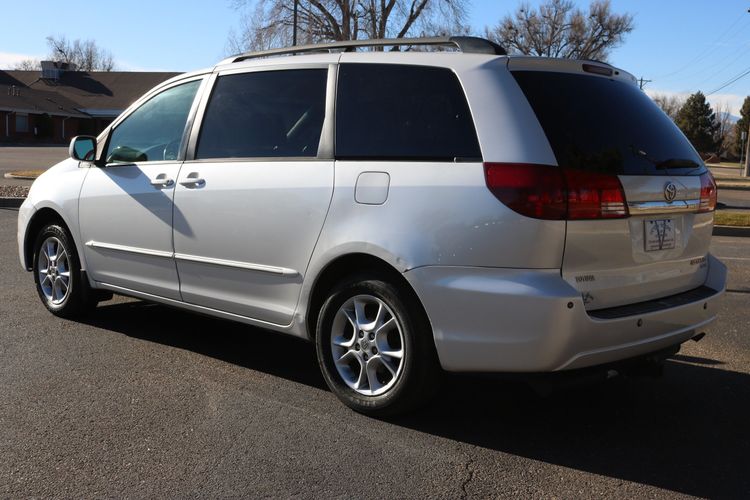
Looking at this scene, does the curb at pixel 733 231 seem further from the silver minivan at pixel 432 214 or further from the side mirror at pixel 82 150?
the side mirror at pixel 82 150

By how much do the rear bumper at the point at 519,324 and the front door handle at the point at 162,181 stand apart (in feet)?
6.51

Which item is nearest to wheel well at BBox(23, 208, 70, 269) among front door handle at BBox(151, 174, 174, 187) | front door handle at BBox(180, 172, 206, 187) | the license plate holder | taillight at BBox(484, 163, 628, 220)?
front door handle at BBox(151, 174, 174, 187)

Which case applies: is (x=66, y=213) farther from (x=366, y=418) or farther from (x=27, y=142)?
(x=27, y=142)

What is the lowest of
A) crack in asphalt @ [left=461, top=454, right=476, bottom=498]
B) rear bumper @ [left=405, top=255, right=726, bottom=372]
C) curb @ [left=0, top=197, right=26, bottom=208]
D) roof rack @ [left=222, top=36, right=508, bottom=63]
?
crack in asphalt @ [left=461, top=454, right=476, bottom=498]

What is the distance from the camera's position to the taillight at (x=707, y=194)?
405 cm

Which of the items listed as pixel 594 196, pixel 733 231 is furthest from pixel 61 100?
pixel 594 196

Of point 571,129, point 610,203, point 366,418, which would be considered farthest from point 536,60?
point 366,418

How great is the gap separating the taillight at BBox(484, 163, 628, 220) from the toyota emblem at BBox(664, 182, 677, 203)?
15.1 inches

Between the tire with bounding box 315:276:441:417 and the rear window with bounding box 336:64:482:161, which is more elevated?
the rear window with bounding box 336:64:482:161

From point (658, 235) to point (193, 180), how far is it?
8.86ft

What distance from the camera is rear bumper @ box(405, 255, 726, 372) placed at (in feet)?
11.0

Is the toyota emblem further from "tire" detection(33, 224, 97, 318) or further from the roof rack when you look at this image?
"tire" detection(33, 224, 97, 318)

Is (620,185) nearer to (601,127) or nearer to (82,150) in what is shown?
(601,127)

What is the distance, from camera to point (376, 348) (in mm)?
3920
